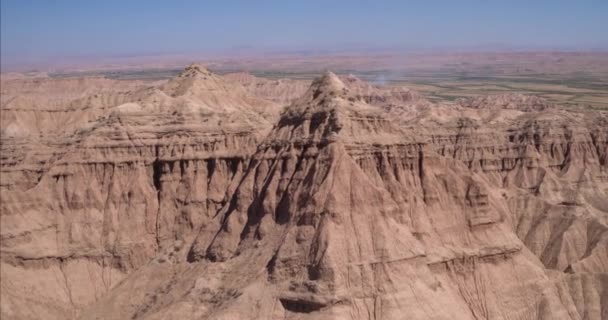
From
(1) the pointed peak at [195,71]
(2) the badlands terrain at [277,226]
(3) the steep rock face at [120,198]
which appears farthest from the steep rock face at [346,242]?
(1) the pointed peak at [195,71]

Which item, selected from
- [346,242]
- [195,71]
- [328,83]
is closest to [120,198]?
[328,83]

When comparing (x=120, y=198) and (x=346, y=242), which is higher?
(x=346, y=242)

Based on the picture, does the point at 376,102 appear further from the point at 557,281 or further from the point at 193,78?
the point at 557,281

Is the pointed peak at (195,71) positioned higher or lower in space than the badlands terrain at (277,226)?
higher

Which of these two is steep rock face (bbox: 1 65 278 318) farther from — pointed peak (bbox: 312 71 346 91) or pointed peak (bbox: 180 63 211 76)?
pointed peak (bbox: 180 63 211 76)

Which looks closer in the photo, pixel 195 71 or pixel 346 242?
pixel 346 242

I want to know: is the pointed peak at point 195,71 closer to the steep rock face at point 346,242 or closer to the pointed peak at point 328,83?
the steep rock face at point 346,242

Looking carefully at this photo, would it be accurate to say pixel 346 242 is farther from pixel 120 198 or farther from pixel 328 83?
pixel 120 198

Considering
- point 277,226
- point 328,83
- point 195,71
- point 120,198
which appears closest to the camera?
point 277,226
